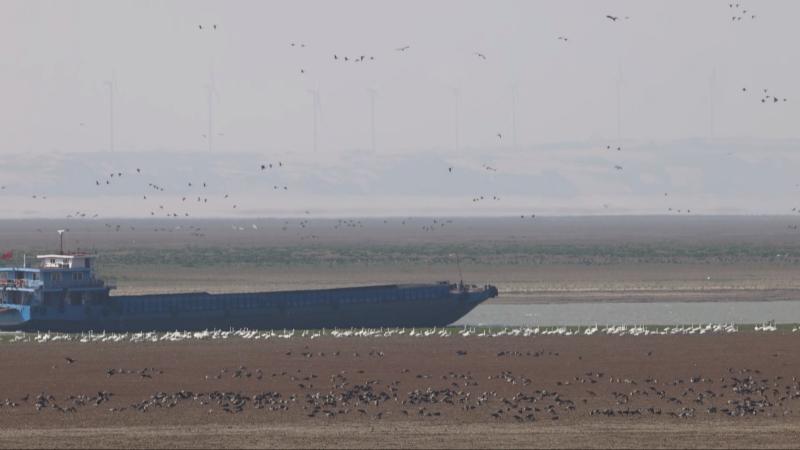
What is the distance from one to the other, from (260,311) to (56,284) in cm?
939

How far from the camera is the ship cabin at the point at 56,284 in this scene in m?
82.1

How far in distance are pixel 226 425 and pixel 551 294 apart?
60571 millimetres

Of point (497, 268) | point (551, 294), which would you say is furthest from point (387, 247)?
point (551, 294)

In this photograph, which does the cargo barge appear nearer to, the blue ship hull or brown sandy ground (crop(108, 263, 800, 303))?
the blue ship hull

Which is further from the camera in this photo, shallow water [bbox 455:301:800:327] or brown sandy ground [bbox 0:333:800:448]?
shallow water [bbox 455:301:800:327]

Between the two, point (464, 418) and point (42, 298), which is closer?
point (464, 418)

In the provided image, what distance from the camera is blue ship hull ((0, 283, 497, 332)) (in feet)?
267

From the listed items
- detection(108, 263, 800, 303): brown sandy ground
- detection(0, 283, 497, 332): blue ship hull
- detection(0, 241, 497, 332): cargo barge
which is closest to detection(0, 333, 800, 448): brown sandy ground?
detection(0, 283, 497, 332): blue ship hull

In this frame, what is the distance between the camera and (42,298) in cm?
8200

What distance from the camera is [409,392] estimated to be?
180 ft

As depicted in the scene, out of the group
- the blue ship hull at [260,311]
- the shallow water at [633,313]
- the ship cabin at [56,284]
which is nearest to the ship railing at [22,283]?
the ship cabin at [56,284]

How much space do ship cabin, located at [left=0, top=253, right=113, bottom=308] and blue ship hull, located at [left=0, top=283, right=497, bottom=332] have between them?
0.58 m

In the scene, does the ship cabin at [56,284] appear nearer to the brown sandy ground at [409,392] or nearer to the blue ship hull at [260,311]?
the blue ship hull at [260,311]

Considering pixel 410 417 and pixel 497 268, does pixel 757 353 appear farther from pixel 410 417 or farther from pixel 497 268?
pixel 497 268
